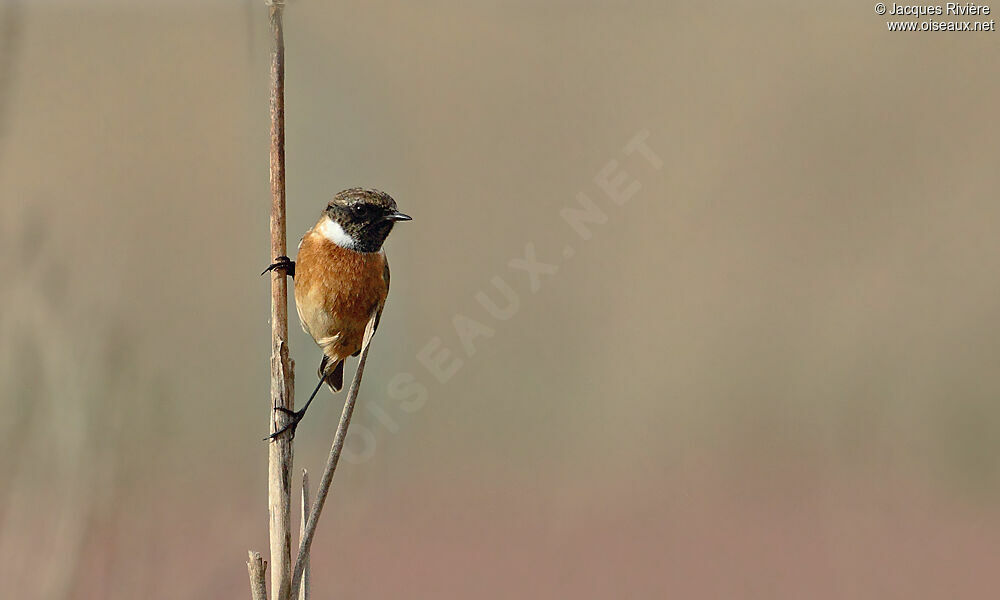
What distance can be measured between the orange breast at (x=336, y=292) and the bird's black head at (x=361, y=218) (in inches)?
0.6

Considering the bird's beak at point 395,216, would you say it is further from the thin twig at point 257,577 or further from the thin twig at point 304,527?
the thin twig at point 257,577

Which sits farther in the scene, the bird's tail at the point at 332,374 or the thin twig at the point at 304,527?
the bird's tail at the point at 332,374

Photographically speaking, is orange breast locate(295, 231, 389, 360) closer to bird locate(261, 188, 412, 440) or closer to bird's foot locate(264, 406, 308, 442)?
bird locate(261, 188, 412, 440)

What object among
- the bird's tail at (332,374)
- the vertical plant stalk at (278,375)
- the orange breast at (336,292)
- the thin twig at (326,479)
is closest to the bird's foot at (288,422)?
the vertical plant stalk at (278,375)

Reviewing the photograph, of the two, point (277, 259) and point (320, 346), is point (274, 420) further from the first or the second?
point (320, 346)

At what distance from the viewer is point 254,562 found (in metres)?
0.84

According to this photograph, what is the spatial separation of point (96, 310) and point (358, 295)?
0.38 meters

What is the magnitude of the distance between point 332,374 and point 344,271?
27 centimetres

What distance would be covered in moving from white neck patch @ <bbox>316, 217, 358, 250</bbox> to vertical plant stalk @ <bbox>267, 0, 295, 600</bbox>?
43cm

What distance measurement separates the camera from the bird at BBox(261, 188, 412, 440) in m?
1.38

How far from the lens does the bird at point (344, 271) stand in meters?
1.38

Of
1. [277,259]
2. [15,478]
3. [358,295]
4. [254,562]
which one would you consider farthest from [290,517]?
[358,295]

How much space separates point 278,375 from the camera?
3.22 feet

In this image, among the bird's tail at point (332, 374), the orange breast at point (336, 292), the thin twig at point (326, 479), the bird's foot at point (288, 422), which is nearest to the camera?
the thin twig at point (326, 479)
